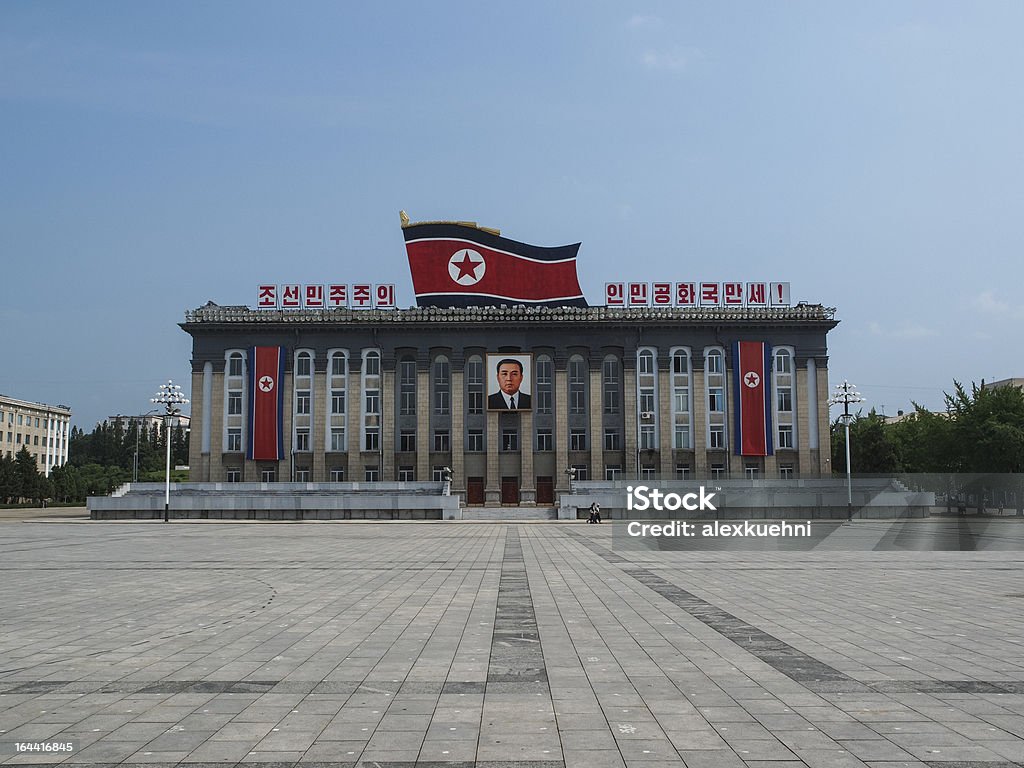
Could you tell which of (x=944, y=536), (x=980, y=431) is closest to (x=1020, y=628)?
(x=944, y=536)

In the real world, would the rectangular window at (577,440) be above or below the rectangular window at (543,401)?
below

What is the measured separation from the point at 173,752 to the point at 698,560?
2129 centimetres

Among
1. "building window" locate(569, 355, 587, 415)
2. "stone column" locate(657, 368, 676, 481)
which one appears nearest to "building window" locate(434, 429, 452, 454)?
"building window" locate(569, 355, 587, 415)

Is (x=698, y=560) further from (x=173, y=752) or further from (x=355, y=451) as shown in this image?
(x=355, y=451)

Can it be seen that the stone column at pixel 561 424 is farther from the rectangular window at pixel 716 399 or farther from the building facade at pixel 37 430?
the building facade at pixel 37 430

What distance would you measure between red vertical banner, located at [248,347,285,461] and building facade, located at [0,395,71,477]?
61.6 meters

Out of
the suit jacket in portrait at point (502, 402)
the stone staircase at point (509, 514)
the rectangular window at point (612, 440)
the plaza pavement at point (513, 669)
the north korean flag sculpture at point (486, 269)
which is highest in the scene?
the north korean flag sculpture at point (486, 269)

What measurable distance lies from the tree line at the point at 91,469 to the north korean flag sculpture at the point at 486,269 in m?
25.6

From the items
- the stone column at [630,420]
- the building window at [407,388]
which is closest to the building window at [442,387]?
the building window at [407,388]

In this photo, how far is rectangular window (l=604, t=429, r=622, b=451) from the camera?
73.4 metres

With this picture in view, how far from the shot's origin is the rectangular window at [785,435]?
7262cm

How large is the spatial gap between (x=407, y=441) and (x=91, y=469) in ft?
241

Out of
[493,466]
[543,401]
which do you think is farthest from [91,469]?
[543,401]

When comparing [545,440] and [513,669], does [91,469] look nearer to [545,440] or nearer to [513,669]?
[545,440]
